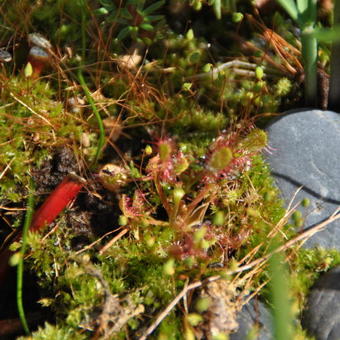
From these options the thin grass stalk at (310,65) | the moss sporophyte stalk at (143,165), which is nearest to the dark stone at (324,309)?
the moss sporophyte stalk at (143,165)

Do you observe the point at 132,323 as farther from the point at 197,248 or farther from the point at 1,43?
the point at 1,43

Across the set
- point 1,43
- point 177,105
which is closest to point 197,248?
point 177,105

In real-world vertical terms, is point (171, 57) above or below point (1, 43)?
below

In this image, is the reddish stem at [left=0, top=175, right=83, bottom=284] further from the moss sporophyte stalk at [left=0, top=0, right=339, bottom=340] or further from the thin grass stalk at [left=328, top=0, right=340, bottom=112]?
A: the thin grass stalk at [left=328, top=0, right=340, bottom=112]

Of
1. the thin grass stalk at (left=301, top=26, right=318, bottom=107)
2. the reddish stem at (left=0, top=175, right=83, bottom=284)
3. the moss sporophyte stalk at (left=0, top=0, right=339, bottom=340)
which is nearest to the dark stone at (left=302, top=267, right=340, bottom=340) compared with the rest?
the moss sporophyte stalk at (left=0, top=0, right=339, bottom=340)

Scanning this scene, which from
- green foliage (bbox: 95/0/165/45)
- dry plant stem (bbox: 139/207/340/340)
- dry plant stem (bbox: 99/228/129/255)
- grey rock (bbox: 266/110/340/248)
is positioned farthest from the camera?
green foliage (bbox: 95/0/165/45)

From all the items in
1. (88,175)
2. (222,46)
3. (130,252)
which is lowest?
(130,252)

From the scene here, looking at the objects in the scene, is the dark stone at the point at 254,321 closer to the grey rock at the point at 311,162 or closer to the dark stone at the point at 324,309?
the dark stone at the point at 324,309
